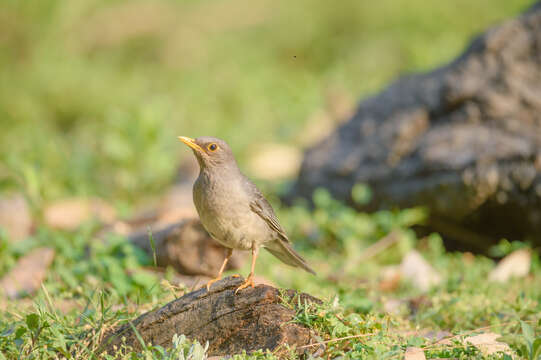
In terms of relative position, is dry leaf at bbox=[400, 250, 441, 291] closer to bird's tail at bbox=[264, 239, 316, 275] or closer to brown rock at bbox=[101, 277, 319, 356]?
bird's tail at bbox=[264, 239, 316, 275]

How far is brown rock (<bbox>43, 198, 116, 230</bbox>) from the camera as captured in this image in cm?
613

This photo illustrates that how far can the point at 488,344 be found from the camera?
9.64ft

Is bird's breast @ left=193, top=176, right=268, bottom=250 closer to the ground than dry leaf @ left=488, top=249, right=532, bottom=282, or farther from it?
farther from it

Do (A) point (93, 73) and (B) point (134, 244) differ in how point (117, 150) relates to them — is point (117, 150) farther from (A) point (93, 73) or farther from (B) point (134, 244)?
(A) point (93, 73)

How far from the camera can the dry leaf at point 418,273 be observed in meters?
4.78

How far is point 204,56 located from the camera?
13.0m

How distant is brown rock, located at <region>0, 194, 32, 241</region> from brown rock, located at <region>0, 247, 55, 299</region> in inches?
31.2

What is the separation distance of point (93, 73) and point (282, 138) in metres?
3.95

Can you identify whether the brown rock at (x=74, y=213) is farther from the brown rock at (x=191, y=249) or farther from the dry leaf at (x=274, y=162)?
the dry leaf at (x=274, y=162)

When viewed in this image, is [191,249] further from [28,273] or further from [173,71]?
[173,71]

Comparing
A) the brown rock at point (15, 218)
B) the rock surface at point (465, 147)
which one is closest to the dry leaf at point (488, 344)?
the rock surface at point (465, 147)

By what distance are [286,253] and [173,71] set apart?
9.30 metres

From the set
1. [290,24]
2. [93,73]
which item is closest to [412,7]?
[290,24]

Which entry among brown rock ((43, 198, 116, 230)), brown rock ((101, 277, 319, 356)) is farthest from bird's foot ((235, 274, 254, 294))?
brown rock ((43, 198, 116, 230))
